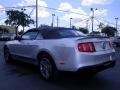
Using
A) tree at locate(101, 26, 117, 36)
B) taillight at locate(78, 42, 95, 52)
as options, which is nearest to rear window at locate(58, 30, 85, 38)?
taillight at locate(78, 42, 95, 52)

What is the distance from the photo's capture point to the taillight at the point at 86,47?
7.59 metres

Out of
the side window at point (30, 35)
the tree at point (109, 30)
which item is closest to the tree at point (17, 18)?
the tree at point (109, 30)

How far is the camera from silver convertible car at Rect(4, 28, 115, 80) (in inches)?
298

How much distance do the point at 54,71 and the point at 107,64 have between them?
1473 mm

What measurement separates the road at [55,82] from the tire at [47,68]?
0.55 ft

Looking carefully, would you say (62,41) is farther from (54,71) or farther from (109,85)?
(109,85)

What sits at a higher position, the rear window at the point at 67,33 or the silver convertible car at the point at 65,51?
the rear window at the point at 67,33

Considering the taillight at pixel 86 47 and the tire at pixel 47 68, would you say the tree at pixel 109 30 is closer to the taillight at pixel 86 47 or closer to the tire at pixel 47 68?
the tire at pixel 47 68

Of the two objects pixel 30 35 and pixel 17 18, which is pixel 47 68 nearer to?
pixel 30 35

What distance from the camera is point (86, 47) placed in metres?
7.67

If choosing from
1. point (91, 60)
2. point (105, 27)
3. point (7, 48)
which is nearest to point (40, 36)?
point (91, 60)

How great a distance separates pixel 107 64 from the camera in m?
8.14

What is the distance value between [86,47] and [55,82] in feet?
4.59

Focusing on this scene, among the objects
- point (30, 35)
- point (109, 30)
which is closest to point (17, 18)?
point (109, 30)
